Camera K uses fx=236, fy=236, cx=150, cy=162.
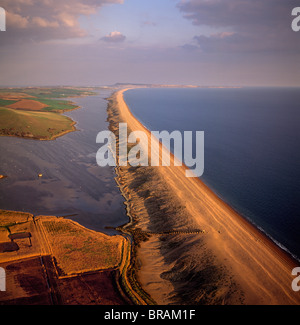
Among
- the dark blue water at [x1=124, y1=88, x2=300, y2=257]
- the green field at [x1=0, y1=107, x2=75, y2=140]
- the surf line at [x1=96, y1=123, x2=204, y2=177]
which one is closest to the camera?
the dark blue water at [x1=124, y1=88, x2=300, y2=257]

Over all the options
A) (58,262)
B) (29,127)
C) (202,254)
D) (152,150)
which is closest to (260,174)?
(152,150)

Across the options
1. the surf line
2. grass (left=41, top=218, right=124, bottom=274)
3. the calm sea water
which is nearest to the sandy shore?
grass (left=41, top=218, right=124, bottom=274)

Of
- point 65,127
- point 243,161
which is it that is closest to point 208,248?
point 243,161

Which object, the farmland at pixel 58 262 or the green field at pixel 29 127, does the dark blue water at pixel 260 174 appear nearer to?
the farmland at pixel 58 262

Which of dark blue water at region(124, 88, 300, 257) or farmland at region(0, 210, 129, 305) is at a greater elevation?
dark blue water at region(124, 88, 300, 257)

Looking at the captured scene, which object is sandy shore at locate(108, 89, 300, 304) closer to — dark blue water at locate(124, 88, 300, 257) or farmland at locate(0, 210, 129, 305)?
farmland at locate(0, 210, 129, 305)

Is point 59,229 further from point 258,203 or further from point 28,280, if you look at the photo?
point 258,203

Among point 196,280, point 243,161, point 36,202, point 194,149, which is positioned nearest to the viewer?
point 196,280
